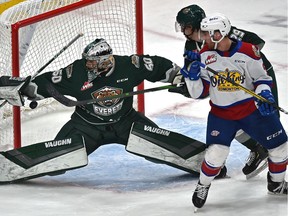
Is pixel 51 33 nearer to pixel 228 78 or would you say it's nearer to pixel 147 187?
pixel 147 187

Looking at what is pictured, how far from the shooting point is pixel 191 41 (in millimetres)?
5324

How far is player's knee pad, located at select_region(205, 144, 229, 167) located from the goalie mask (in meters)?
0.77

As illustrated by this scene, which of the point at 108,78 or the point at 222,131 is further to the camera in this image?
the point at 108,78

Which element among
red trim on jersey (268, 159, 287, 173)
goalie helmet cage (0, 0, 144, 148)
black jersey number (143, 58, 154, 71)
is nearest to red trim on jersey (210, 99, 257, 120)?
red trim on jersey (268, 159, 287, 173)

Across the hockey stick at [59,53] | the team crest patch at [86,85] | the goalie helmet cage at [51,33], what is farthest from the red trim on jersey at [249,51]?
the hockey stick at [59,53]

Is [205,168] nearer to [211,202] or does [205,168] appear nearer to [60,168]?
[211,202]

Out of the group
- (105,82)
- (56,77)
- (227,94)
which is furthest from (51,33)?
(227,94)

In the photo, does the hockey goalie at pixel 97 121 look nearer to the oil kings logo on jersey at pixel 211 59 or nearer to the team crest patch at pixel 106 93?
the team crest patch at pixel 106 93

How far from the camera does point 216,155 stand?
4668mm

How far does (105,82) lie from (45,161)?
0.48 metres

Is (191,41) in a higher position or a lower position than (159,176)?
higher

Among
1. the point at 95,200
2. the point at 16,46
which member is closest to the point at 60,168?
the point at 95,200

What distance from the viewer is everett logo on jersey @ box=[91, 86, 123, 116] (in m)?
5.23

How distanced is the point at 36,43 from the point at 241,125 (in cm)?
161
